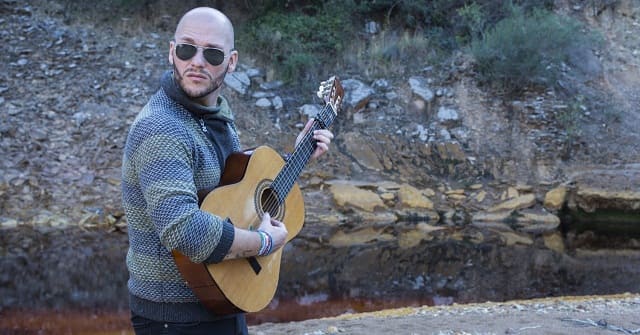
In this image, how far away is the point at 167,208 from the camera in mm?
1814

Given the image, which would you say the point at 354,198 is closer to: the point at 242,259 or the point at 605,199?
the point at 605,199

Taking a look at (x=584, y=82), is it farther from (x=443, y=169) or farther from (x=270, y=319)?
(x=270, y=319)

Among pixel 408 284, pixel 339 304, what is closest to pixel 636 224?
pixel 408 284

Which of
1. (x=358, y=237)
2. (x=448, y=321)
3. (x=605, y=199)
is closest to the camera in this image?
(x=448, y=321)

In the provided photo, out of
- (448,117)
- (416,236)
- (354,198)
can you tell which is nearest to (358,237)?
(416,236)

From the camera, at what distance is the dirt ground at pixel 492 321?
198 inches

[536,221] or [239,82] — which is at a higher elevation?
[239,82]

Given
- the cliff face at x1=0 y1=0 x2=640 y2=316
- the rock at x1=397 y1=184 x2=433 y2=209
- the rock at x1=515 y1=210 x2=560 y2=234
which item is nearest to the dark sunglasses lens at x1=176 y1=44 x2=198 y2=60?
the cliff face at x1=0 y1=0 x2=640 y2=316

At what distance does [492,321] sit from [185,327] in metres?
3.91

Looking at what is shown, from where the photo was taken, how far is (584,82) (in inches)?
564

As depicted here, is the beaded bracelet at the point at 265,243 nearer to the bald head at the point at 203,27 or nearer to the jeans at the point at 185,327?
the jeans at the point at 185,327

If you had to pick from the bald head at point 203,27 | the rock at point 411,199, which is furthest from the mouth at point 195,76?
the rock at point 411,199

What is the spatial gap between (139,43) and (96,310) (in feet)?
26.7

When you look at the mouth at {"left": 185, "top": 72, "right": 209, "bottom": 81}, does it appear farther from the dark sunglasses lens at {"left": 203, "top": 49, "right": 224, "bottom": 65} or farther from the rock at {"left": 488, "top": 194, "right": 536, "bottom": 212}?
the rock at {"left": 488, "top": 194, "right": 536, "bottom": 212}
